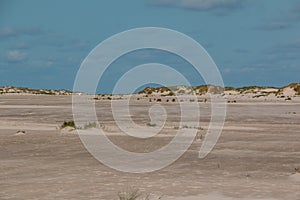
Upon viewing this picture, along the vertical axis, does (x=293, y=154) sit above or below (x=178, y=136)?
below

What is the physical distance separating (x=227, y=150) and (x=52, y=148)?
6.75m

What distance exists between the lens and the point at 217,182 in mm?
13781

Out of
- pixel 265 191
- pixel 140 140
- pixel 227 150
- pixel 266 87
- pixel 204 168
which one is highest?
pixel 266 87

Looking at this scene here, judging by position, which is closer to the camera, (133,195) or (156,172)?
(133,195)

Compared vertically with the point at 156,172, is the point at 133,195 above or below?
below

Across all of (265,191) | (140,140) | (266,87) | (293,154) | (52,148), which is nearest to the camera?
(265,191)

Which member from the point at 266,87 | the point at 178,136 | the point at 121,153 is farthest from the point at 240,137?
the point at 266,87

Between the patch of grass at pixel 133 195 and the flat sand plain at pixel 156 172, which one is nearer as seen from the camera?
the patch of grass at pixel 133 195

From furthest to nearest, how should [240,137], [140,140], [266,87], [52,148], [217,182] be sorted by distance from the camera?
[266,87] → [240,137] → [140,140] → [52,148] → [217,182]

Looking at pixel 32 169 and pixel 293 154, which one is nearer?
pixel 32 169

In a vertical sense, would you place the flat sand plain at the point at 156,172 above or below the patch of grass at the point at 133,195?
above

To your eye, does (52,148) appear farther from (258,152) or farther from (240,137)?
(240,137)

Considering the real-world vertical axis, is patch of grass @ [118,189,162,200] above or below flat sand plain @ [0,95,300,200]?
below

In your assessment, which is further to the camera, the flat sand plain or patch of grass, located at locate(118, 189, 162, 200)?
the flat sand plain
